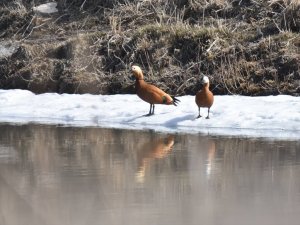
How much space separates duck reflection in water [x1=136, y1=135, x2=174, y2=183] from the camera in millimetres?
6882

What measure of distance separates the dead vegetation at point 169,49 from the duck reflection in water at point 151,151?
161 inches

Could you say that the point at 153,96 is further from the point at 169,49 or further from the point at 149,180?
the point at 149,180

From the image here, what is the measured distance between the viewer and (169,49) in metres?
14.3

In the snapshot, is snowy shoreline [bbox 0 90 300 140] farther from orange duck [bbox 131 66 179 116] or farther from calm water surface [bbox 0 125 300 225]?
calm water surface [bbox 0 125 300 225]

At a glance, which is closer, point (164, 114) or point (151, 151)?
point (151, 151)

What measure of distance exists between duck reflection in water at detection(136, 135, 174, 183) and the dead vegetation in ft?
Answer: 13.4

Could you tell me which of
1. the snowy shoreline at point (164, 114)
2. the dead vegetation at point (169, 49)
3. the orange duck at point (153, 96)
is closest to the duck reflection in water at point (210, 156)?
the snowy shoreline at point (164, 114)

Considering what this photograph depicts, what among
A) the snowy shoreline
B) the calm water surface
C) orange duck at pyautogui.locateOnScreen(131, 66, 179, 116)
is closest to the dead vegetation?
the snowy shoreline

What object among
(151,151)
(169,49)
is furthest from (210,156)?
(169,49)

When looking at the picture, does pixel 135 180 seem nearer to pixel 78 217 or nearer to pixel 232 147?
pixel 78 217

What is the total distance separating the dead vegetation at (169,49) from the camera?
13031mm

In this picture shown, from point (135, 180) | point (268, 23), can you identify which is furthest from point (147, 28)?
point (135, 180)

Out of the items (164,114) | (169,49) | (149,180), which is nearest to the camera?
(149,180)

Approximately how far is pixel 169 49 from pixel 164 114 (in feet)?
10.9
